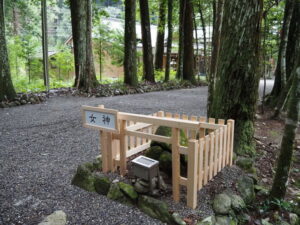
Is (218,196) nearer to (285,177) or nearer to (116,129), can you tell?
(285,177)

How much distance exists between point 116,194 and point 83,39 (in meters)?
8.46

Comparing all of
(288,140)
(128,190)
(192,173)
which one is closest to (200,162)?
(192,173)

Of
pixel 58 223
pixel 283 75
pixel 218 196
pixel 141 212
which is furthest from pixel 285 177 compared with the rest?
pixel 283 75

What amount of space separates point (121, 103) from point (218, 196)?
5971 mm

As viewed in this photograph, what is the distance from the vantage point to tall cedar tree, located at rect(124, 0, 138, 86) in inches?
418

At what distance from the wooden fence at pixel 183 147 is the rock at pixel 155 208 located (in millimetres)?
212

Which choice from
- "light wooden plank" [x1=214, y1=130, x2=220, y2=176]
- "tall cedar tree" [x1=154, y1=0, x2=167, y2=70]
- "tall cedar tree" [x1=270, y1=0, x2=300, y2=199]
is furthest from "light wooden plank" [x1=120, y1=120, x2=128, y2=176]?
"tall cedar tree" [x1=154, y1=0, x2=167, y2=70]

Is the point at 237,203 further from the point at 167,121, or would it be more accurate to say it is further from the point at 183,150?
the point at 167,121

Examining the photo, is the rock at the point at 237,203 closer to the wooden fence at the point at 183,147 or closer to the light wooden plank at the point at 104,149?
the wooden fence at the point at 183,147

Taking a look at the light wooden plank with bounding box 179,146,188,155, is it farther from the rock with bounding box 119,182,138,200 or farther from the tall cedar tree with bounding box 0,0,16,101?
the tall cedar tree with bounding box 0,0,16,101

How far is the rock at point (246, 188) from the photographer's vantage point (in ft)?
9.37

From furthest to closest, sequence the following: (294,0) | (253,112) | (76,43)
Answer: (76,43)
(294,0)
(253,112)

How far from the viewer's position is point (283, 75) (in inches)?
288

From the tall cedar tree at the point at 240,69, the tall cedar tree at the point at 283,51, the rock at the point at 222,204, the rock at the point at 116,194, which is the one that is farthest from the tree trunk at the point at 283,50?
the rock at the point at 116,194
